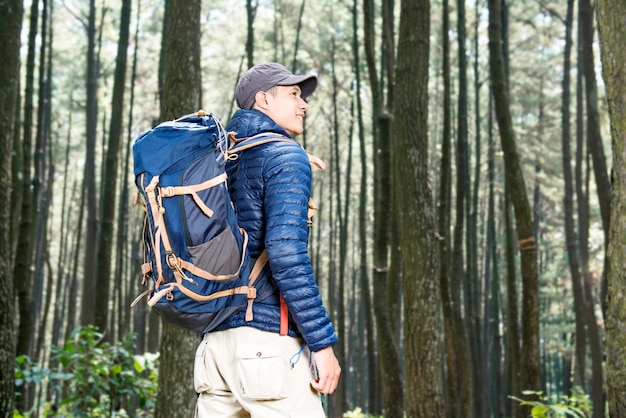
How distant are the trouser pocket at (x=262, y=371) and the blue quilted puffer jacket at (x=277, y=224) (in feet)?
0.25

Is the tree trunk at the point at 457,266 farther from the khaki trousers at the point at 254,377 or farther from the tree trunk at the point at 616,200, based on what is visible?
the khaki trousers at the point at 254,377

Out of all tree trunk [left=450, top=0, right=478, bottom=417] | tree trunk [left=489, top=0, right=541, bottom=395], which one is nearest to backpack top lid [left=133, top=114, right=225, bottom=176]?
tree trunk [left=489, top=0, right=541, bottom=395]

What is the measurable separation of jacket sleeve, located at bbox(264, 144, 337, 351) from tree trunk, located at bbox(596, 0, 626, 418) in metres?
1.24

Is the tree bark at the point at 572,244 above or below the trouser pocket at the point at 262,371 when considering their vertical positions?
above

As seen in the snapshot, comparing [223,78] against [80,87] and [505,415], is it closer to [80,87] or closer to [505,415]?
[80,87]

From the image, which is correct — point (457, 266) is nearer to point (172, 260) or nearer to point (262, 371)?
point (262, 371)

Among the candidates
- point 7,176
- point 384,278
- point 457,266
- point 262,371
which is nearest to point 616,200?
point 262,371

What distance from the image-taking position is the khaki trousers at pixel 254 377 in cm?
222

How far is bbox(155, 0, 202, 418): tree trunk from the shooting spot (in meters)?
5.26

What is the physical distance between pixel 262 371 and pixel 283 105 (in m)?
0.91

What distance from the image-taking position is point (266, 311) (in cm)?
233

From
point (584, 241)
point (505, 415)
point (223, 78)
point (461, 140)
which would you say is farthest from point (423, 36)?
point (223, 78)

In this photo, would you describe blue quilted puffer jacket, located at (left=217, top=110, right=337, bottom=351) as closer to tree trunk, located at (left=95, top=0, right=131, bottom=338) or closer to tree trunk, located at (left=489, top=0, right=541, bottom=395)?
tree trunk, located at (left=489, top=0, right=541, bottom=395)

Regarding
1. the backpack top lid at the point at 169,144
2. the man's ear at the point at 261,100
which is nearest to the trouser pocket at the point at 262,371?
the backpack top lid at the point at 169,144
